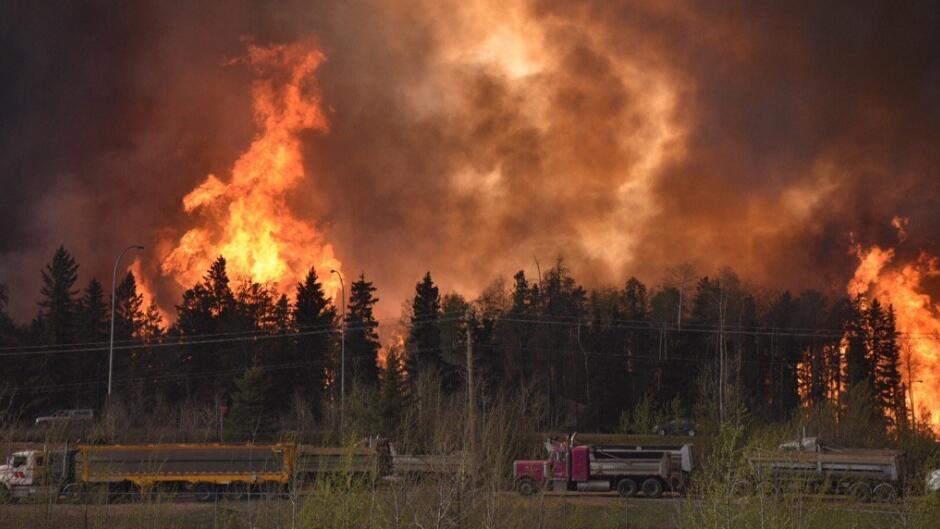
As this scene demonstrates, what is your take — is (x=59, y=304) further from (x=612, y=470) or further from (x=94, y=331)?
(x=612, y=470)

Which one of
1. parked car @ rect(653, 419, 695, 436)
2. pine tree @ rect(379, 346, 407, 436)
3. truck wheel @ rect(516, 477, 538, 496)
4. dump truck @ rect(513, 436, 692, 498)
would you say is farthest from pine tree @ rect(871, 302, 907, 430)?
truck wheel @ rect(516, 477, 538, 496)

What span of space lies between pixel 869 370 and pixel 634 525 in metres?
65.6

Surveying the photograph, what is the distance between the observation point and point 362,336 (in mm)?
93188

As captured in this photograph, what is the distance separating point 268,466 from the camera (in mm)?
51094

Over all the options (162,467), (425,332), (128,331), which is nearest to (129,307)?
(128,331)

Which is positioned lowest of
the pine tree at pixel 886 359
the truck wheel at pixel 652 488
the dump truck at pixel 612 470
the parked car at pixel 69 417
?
the truck wheel at pixel 652 488

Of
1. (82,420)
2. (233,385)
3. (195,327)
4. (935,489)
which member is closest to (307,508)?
(935,489)

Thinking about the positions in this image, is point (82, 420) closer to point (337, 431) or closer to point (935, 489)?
point (337, 431)

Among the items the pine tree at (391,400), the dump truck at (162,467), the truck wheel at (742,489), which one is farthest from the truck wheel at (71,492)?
the truck wheel at (742,489)

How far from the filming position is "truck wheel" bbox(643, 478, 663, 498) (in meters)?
52.2

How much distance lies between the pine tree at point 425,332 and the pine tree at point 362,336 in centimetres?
345

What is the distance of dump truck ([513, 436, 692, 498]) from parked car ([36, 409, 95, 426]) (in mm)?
32515

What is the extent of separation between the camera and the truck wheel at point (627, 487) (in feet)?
171

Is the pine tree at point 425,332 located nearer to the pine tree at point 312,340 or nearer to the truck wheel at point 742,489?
the pine tree at point 312,340
